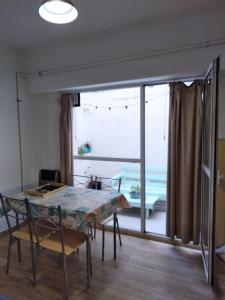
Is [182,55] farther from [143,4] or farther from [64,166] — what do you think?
[64,166]

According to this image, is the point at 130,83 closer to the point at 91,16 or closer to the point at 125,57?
the point at 125,57

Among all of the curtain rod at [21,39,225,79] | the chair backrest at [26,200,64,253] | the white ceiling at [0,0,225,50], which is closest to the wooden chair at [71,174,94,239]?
the chair backrest at [26,200,64,253]

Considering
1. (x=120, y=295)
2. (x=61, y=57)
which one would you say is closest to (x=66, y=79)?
(x=61, y=57)

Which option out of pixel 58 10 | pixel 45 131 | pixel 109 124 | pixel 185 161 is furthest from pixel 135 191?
pixel 58 10

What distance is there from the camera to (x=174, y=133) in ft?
9.20

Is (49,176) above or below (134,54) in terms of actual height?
below

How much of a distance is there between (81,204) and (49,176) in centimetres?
163

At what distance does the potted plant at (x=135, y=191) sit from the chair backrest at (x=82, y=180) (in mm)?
639

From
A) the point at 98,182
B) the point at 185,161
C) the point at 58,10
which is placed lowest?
the point at 98,182

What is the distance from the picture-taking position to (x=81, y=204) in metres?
2.31

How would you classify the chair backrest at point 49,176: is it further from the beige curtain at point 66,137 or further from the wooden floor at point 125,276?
the wooden floor at point 125,276

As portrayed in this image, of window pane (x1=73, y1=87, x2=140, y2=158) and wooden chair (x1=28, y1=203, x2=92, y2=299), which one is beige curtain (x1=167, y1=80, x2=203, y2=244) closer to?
window pane (x1=73, y1=87, x2=140, y2=158)

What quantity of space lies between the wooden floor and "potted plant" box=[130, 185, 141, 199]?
67cm

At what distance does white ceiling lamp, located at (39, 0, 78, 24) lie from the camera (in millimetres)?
1652
